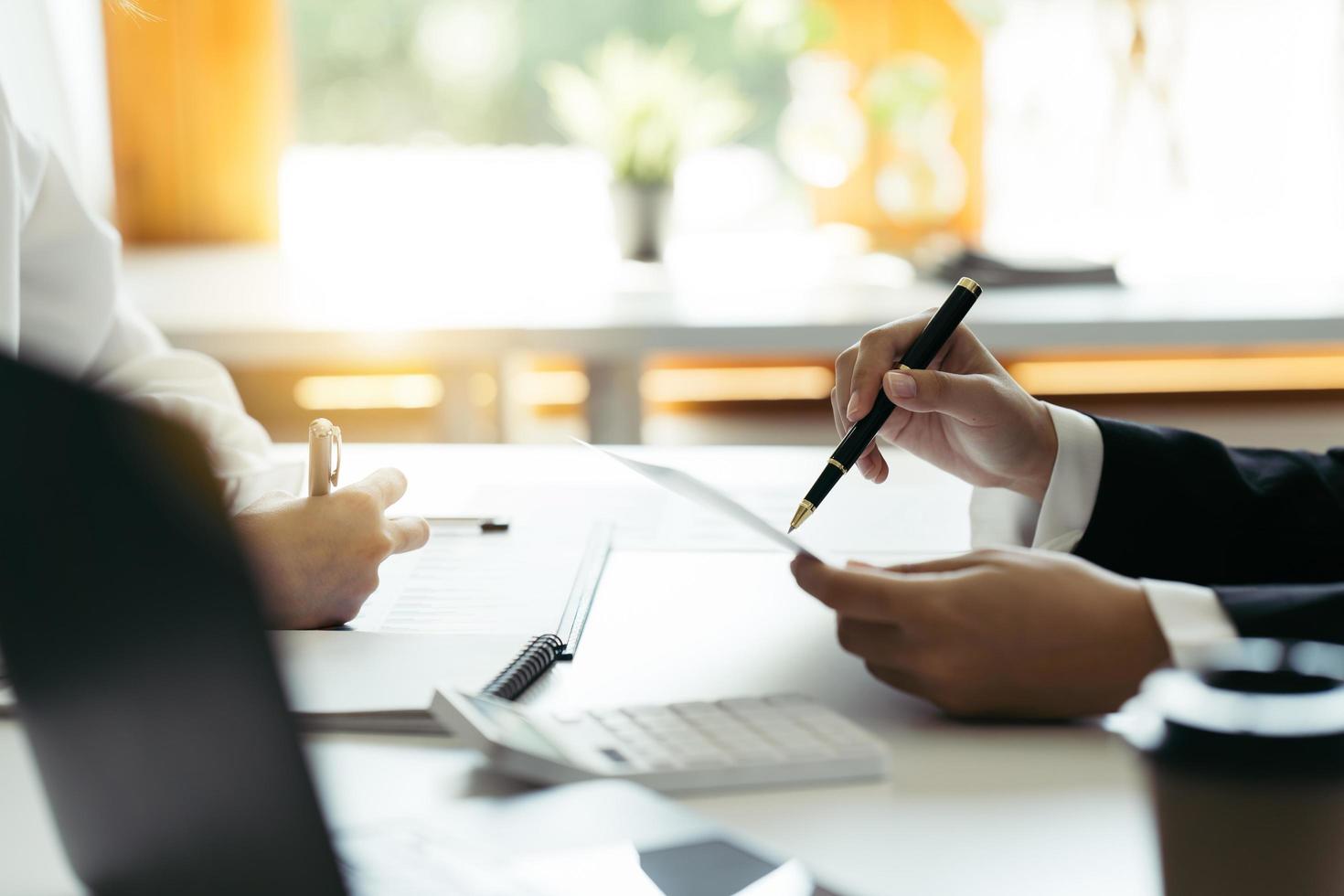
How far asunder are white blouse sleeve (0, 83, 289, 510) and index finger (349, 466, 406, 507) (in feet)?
0.74

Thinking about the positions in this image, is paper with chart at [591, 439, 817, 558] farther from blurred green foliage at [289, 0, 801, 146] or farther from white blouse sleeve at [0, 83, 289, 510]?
blurred green foliage at [289, 0, 801, 146]

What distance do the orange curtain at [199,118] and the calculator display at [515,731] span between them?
2.45 m

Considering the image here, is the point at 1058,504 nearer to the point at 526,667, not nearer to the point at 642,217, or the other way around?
the point at 526,667

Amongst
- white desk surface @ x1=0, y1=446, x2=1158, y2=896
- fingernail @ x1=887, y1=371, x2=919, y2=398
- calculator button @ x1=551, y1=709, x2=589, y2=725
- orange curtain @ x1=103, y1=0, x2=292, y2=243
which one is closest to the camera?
white desk surface @ x1=0, y1=446, x2=1158, y2=896

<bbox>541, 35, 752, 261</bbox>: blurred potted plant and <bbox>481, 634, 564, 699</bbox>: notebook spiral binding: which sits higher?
<bbox>541, 35, 752, 261</bbox>: blurred potted plant

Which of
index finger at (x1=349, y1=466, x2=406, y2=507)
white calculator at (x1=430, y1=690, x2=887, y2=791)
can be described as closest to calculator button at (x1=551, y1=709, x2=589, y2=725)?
white calculator at (x1=430, y1=690, x2=887, y2=791)

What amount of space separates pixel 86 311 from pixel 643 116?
64.0 inches

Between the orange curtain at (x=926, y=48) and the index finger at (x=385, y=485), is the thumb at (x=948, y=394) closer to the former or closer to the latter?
the index finger at (x=385, y=485)

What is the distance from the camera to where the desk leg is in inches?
76.1

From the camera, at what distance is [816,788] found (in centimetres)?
54

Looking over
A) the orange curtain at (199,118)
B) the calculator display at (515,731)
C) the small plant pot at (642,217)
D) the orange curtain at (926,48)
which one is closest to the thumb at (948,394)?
the calculator display at (515,731)

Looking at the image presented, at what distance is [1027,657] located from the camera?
601 millimetres

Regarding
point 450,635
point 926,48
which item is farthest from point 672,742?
point 926,48

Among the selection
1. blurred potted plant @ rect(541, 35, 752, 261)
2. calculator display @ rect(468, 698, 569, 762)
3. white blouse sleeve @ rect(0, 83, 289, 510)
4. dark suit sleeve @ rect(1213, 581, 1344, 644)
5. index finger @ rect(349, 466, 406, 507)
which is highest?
blurred potted plant @ rect(541, 35, 752, 261)
